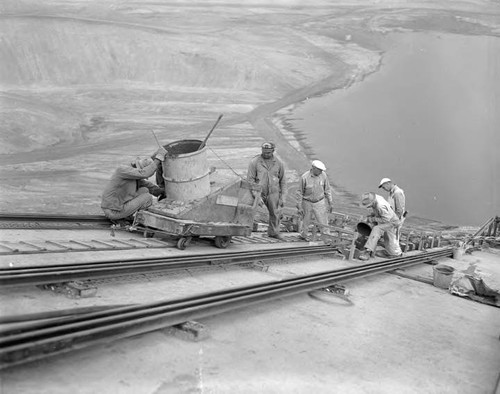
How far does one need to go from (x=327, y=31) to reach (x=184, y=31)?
9.41 meters

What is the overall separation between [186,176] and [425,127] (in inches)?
865

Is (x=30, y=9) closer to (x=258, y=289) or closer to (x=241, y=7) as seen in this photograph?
(x=241, y=7)

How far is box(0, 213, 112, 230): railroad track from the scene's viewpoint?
7500 mm

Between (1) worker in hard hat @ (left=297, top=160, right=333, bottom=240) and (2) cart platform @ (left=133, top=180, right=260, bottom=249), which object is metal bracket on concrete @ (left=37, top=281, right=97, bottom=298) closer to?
(2) cart platform @ (left=133, top=180, right=260, bottom=249)

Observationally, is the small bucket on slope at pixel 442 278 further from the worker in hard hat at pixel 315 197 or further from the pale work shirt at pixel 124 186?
the pale work shirt at pixel 124 186

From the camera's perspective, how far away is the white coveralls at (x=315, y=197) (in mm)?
10023

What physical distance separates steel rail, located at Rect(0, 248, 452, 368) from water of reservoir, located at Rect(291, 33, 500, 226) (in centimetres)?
1603

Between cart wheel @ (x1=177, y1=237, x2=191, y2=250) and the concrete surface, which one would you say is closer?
the concrete surface

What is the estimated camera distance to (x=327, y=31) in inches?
1423

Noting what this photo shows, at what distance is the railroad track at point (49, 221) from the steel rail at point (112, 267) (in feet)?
6.82

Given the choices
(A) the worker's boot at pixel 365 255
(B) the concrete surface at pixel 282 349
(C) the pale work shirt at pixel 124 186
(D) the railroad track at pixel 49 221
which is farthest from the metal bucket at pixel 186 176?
(A) the worker's boot at pixel 365 255

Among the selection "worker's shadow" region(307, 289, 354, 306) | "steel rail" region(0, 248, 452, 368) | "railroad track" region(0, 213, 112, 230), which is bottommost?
"worker's shadow" region(307, 289, 354, 306)

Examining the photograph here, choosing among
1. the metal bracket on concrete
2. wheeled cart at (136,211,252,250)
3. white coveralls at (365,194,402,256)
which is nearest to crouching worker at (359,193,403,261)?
white coveralls at (365,194,402,256)

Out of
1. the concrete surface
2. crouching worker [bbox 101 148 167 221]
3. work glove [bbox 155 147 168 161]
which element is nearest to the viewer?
the concrete surface
